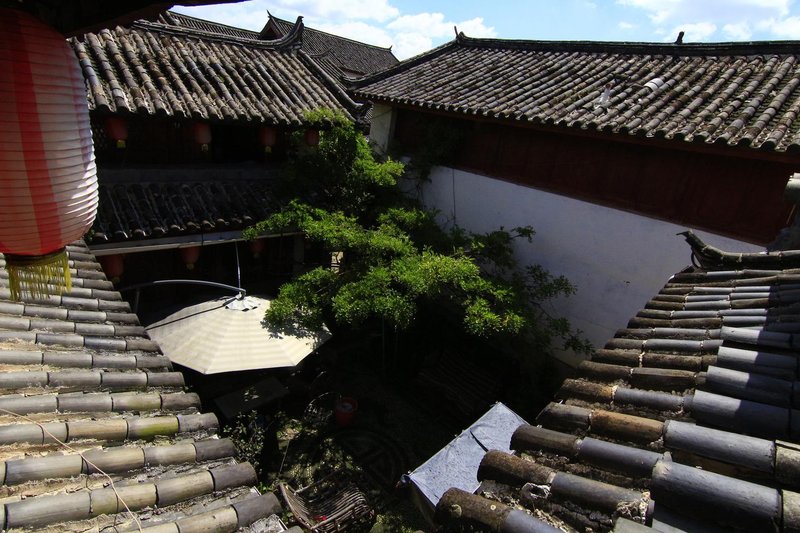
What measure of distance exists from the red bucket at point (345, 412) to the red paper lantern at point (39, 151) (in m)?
7.95

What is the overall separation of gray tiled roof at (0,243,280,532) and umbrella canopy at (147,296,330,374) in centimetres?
392

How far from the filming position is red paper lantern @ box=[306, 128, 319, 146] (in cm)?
1054

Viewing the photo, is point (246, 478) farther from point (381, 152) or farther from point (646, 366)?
point (381, 152)

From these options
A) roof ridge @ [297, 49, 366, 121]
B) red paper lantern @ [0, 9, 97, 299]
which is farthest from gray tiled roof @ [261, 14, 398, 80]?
red paper lantern @ [0, 9, 97, 299]

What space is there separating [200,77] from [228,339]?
18.8ft

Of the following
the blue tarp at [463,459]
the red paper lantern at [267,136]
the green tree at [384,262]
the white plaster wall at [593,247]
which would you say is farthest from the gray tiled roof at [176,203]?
the blue tarp at [463,459]

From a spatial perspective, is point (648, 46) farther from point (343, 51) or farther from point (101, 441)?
point (343, 51)

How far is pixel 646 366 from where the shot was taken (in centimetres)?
362

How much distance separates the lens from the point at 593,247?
9.45m

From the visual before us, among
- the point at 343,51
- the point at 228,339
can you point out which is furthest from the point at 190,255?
the point at 343,51

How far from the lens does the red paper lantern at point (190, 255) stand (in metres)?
9.11

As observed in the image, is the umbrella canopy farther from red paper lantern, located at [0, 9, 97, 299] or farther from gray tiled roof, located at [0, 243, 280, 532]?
red paper lantern, located at [0, 9, 97, 299]

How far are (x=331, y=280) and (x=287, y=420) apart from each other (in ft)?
11.1

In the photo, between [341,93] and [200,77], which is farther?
[341,93]
